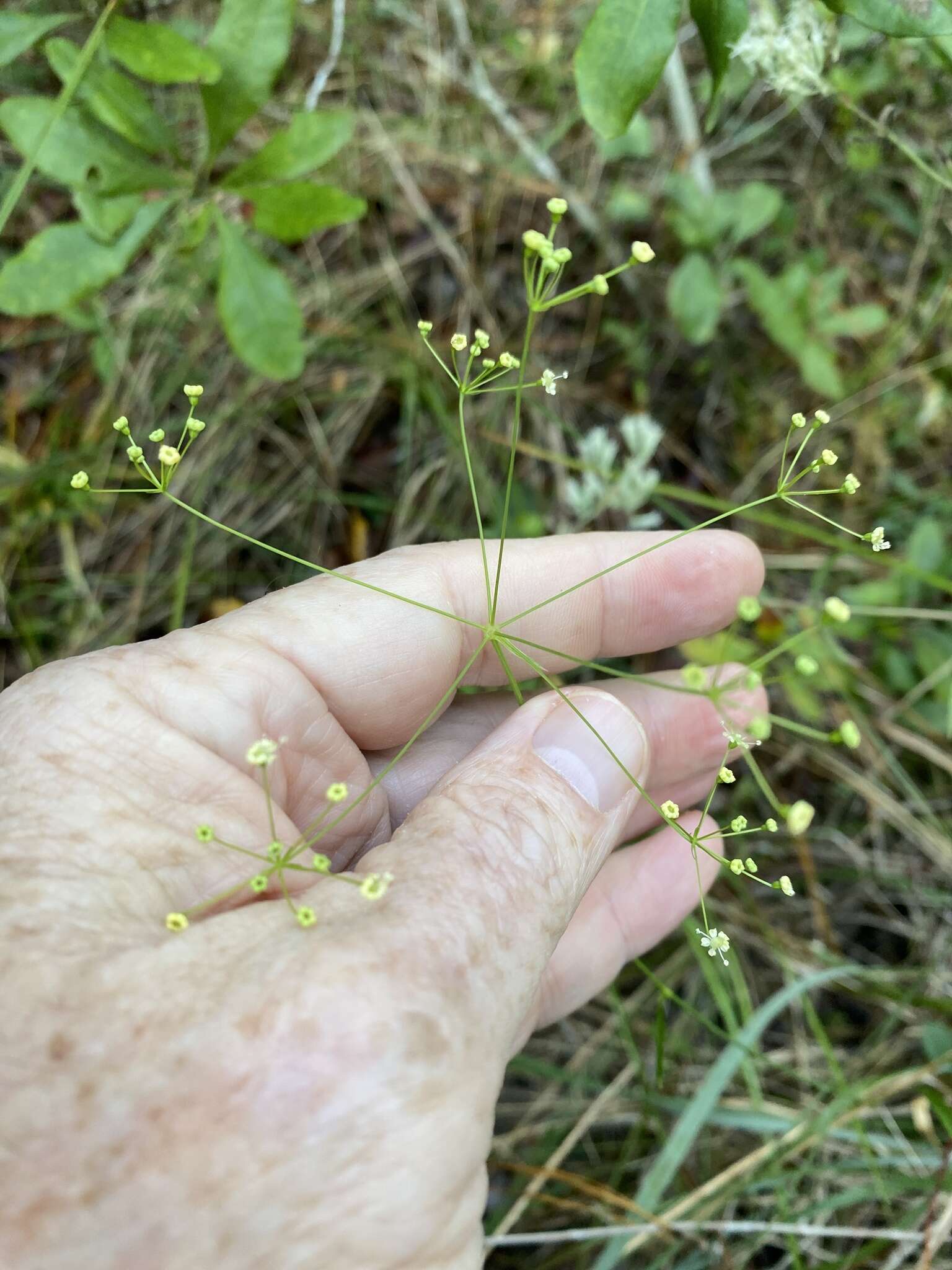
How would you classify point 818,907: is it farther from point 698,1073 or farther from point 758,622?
point 758,622

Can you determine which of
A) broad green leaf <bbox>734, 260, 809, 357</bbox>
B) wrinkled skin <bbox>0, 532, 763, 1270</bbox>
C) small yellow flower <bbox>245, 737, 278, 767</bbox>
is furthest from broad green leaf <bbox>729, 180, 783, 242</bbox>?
small yellow flower <bbox>245, 737, 278, 767</bbox>

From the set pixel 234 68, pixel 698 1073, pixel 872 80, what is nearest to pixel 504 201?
pixel 872 80

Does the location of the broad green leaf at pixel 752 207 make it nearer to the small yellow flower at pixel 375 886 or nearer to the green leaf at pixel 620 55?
the green leaf at pixel 620 55

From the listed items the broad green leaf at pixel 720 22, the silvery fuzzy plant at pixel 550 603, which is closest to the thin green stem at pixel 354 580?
the silvery fuzzy plant at pixel 550 603

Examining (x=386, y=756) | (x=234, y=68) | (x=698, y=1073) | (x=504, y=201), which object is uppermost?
(x=234, y=68)

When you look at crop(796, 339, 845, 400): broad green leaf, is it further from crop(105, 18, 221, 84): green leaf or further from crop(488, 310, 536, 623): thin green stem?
crop(105, 18, 221, 84): green leaf

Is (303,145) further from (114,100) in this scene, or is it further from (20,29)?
(20,29)
